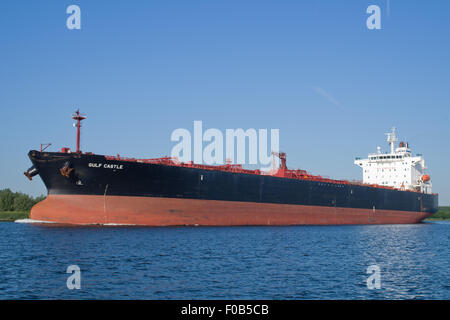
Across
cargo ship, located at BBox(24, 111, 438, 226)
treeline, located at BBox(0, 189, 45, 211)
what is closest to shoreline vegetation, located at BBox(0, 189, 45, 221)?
treeline, located at BBox(0, 189, 45, 211)

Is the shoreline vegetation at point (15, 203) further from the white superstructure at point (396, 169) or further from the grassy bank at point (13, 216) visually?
the white superstructure at point (396, 169)

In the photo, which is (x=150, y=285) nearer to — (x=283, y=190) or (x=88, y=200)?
(x=88, y=200)

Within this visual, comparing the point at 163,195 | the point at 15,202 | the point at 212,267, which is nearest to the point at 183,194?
the point at 163,195

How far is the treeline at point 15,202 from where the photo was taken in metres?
75.2

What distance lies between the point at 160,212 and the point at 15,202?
169 feet

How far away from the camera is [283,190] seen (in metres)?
44.4

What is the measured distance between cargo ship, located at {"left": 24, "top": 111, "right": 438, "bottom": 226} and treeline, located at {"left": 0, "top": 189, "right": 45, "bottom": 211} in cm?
4394

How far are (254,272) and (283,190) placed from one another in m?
27.7

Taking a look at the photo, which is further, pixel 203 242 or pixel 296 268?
pixel 203 242

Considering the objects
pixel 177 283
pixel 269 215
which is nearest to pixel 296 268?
pixel 177 283

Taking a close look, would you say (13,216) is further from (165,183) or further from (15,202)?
(165,183)

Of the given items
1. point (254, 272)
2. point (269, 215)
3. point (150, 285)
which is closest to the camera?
point (150, 285)

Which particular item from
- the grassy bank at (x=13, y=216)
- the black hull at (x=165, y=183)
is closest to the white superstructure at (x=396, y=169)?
the black hull at (x=165, y=183)

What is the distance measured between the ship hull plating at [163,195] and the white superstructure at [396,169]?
68.5 feet
